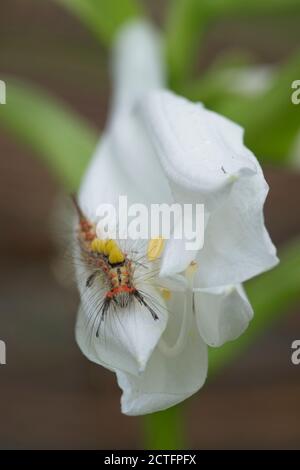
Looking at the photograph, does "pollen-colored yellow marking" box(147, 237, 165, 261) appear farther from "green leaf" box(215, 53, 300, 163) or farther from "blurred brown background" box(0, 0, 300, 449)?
"blurred brown background" box(0, 0, 300, 449)

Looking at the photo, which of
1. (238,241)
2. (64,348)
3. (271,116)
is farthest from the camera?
(64,348)

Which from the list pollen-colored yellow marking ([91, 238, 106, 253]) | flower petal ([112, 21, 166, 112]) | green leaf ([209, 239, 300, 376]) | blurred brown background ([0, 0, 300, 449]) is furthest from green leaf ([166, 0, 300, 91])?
blurred brown background ([0, 0, 300, 449])

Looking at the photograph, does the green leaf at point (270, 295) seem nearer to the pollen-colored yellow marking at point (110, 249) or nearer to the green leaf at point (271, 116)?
the green leaf at point (271, 116)

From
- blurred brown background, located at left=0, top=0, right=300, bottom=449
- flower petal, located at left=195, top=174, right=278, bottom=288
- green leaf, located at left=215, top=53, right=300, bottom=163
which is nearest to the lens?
flower petal, located at left=195, top=174, right=278, bottom=288

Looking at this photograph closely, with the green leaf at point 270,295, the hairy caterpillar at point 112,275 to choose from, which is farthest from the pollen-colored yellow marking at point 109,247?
the green leaf at point 270,295

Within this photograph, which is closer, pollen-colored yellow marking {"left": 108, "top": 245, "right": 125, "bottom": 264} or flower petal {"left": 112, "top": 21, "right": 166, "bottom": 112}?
pollen-colored yellow marking {"left": 108, "top": 245, "right": 125, "bottom": 264}

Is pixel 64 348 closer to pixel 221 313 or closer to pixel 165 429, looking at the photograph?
pixel 165 429

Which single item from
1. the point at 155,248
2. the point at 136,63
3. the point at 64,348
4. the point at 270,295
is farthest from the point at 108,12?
the point at 64,348
